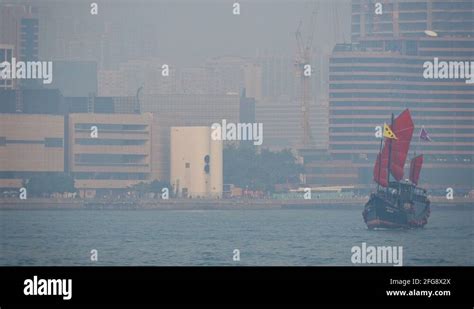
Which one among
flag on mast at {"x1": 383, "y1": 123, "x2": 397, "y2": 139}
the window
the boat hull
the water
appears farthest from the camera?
the window

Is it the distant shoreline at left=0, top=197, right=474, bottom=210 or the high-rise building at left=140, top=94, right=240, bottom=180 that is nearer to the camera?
the distant shoreline at left=0, top=197, right=474, bottom=210

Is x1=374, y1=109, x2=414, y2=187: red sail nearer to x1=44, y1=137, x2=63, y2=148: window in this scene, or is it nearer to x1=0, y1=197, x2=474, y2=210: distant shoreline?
x1=0, y1=197, x2=474, y2=210: distant shoreline

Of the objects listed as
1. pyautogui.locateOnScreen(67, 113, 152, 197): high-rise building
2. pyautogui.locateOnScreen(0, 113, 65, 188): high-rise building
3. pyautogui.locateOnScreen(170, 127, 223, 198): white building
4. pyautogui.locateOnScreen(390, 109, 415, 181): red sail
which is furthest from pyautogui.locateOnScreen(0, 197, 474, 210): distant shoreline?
pyautogui.locateOnScreen(390, 109, 415, 181): red sail

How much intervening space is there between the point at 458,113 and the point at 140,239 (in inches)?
4506

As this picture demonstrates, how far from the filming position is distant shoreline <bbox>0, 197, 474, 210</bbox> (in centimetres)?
14375

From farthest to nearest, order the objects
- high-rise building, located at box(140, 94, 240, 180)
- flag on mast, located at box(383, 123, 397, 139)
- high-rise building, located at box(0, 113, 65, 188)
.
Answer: high-rise building, located at box(140, 94, 240, 180), high-rise building, located at box(0, 113, 65, 188), flag on mast, located at box(383, 123, 397, 139)

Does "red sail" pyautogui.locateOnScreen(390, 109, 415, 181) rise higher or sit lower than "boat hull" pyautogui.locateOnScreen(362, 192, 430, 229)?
higher

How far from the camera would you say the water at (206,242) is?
59.9 meters

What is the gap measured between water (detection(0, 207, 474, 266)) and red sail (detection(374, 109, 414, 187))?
4.42 m

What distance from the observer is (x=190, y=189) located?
496 ft

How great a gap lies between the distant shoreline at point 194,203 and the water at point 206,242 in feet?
54.2
